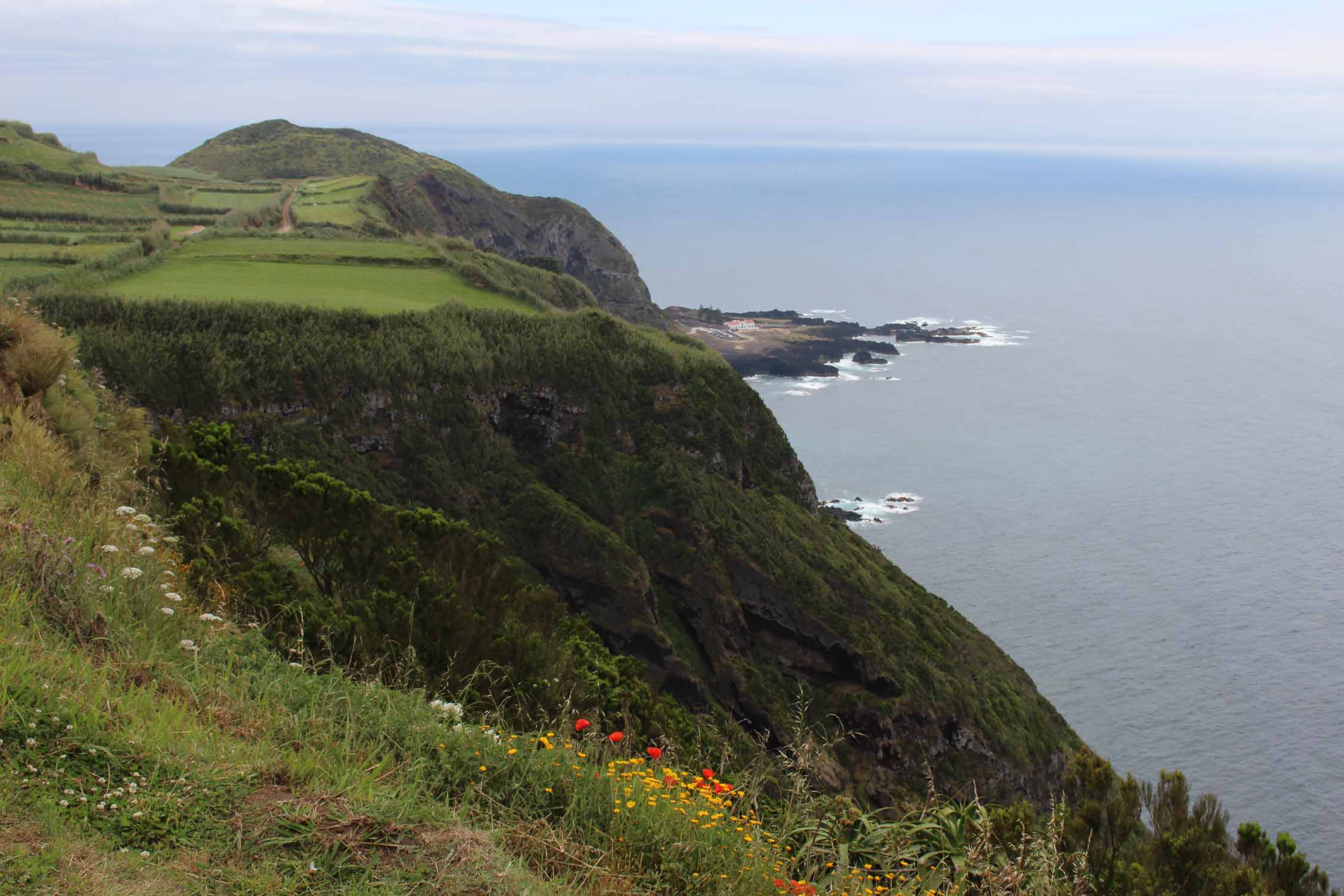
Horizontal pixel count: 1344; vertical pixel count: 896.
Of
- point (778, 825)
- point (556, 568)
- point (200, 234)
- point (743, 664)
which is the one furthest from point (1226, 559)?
point (778, 825)

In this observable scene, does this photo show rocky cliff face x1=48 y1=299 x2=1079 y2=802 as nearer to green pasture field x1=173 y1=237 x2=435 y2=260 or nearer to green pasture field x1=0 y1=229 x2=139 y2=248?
green pasture field x1=173 y1=237 x2=435 y2=260

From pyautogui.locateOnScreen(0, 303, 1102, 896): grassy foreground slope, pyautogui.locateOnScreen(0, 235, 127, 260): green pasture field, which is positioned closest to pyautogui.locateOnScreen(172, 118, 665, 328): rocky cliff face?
pyautogui.locateOnScreen(0, 235, 127, 260): green pasture field

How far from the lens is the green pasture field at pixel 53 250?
27.7 metres

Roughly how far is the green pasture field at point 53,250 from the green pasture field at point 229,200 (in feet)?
40.2

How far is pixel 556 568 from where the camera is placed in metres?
25.4

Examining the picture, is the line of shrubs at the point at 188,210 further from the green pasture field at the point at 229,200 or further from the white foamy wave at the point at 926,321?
the white foamy wave at the point at 926,321

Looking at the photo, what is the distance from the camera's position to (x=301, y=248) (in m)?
35.1

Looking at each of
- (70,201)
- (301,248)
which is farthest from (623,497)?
(70,201)

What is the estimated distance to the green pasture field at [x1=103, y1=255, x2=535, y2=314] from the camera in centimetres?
2764

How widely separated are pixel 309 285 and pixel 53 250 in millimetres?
6969

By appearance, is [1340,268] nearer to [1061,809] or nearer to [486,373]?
[486,373]

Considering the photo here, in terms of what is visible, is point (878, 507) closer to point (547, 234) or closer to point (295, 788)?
point (547, 234)

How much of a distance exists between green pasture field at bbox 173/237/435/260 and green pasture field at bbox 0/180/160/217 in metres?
5.49

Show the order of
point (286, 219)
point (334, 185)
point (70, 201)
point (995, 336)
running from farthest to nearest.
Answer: point (995, 336) < point (334, 185) < point (286, 219) < point (70, 201)
